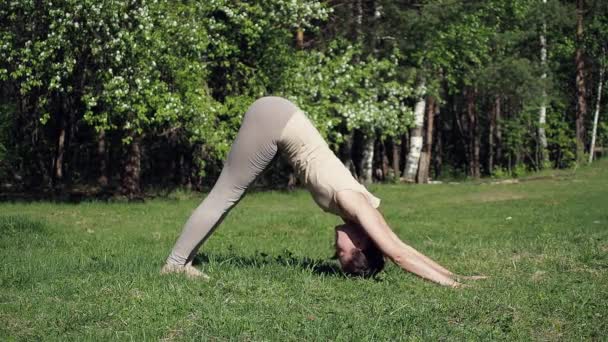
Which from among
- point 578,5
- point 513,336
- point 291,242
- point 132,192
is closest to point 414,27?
point 132,192

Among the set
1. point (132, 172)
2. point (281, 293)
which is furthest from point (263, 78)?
point (281, 293)

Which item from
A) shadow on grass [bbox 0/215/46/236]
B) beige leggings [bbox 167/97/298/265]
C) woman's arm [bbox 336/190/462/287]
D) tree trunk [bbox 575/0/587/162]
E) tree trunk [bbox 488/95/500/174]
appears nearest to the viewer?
woman's arm [bbox 336/190/462/287]

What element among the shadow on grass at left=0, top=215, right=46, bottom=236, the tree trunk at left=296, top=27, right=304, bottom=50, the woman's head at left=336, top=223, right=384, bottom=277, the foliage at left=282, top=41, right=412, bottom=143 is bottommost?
the shadow on grass at left=0, top=215, right=46, bottom=236

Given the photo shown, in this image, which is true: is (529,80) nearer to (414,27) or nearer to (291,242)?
(414,27)

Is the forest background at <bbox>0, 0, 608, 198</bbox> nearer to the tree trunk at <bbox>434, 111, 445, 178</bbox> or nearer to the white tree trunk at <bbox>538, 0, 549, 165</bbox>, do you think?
the white tree trunk at <bbox>538, 0, 549, 165</bbox>

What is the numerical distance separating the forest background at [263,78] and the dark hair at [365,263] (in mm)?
15007

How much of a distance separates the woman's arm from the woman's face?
0.19m

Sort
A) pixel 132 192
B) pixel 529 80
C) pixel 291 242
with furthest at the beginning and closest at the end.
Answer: pixel 529 80
pixel 132 192
pixel 291 242

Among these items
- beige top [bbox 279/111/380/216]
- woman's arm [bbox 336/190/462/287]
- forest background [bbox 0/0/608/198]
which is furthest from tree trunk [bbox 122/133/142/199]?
woman's arm [bbox 336/190/462/287]

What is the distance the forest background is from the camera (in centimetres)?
2391

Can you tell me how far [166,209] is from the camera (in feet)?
78.5

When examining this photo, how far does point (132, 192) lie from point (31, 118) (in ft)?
18.0

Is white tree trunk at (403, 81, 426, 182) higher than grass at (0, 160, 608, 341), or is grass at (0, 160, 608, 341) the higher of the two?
white tree trunk at (403, 81, 426, 182)

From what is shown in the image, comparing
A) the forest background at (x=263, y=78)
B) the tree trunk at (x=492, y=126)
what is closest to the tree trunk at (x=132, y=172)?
the forest background at (x=263, y=78)
